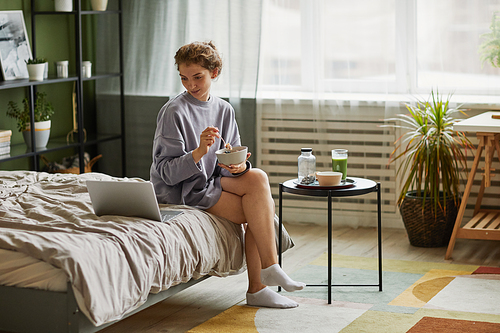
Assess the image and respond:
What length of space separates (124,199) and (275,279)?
0.69 metres

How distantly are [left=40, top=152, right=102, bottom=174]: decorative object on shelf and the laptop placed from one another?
1998 mm

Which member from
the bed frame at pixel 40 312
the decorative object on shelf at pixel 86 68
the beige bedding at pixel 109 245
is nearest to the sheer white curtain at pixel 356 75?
the decorative object on shelf at pixel 86 68

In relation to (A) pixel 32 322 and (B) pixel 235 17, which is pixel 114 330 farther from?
(B) pixel 235 17

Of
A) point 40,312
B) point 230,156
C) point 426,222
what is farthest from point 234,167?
point 426,222

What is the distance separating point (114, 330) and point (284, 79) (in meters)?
2.31

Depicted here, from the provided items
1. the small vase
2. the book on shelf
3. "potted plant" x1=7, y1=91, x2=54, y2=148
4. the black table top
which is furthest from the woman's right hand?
the small vase

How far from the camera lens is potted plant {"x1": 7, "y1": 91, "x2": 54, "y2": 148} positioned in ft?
13.7

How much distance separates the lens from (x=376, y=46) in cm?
424

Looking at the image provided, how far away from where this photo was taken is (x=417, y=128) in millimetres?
4062

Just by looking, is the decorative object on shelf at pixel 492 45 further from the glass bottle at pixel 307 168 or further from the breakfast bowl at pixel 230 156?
the breakfast bowl at pixel 230 156

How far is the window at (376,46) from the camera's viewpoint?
4.04 meters

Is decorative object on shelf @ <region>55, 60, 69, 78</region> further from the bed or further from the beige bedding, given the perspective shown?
the bed

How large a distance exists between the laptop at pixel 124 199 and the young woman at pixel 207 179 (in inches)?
10.3

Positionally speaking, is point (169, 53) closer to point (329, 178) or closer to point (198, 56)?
point (198, 56)
